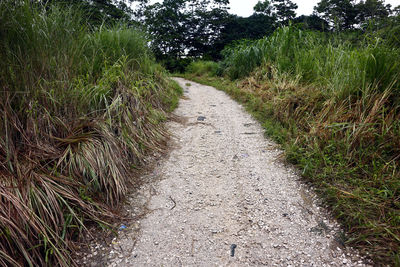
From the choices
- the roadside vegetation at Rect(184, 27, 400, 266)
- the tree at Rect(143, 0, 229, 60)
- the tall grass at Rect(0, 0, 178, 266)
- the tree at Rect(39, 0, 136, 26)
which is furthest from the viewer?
the tree at Rect(143, 0, 229, 60)

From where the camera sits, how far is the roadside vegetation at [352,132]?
1.78 metres

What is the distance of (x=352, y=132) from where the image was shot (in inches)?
99.6

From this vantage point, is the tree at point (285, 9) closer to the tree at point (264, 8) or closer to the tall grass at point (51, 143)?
the tree at point (264, 8)

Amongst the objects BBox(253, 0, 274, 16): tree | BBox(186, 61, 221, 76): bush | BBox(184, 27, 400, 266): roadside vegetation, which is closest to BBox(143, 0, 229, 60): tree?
BBox(253, 0, 274, 16): tree

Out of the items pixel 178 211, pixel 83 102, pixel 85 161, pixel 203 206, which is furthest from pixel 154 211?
pixel 83 102

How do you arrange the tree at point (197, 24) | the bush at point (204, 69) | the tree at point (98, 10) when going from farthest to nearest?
the tree at point (197, 24) → the bush at point (204, 69) → the tree at point (98, 10)

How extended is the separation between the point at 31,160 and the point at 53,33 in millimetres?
1305

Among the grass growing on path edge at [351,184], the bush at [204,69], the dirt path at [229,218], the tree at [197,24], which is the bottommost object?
the dirt path at [229,218]

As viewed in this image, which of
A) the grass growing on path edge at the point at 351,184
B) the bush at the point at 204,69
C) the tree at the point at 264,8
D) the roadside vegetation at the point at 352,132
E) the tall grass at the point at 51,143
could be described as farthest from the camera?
the tree at the point at 264,8

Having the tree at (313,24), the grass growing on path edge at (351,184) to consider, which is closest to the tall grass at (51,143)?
the grass growing on path edge at (351,184)

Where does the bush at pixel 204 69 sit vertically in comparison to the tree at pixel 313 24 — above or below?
below

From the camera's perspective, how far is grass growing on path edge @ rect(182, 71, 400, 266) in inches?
64.1

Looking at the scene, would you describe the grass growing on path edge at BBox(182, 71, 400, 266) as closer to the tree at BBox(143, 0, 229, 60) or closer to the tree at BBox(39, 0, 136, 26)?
the tree at BBox(39, 0, 136, 26)

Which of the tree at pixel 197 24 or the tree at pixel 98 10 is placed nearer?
the tree at pixel 98 10
